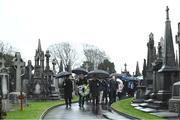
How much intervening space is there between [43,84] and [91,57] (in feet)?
226

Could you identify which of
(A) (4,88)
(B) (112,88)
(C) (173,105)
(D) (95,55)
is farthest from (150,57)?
(D) (95,55)

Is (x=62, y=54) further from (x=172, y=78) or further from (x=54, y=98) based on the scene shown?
(x=172, y=78)

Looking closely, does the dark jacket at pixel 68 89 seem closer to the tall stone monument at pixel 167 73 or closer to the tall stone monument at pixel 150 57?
the tall stone monument at pixel 167 73

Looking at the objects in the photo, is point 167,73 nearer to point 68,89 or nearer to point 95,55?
point 68,89

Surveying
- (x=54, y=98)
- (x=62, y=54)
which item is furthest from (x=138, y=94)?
(x=62, y=54)

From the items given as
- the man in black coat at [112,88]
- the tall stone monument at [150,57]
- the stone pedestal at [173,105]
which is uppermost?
the tall stone monument at [150,57]

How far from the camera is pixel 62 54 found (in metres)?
112

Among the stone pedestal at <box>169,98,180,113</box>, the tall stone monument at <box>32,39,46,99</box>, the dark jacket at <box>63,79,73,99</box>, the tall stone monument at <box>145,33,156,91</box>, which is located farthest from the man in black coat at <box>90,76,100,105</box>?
the tall stone monument at <box>32,39,46,99</box>

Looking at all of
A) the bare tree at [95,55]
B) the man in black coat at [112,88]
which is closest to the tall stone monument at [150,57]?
the man in black coat at [112,88]

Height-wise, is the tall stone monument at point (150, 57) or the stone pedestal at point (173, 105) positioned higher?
the tall stone monument at point (150, 57)

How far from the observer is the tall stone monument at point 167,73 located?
2638 cm

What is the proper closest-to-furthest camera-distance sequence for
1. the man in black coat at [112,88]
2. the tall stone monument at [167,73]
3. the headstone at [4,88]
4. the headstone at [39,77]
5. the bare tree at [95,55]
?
1. the headstone at [4,88]
2. the tall stone monument at [167,73]
3. the man in black coat at [112,88]
4. the headstone at [39,77]
5. the bare tree at [95,55]

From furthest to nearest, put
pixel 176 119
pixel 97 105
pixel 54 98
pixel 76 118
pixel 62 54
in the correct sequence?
1. pixel 62 54
2. pixel 54 98
3. pixel 97 105
4. pixel 76 118
5. pixel 176 119

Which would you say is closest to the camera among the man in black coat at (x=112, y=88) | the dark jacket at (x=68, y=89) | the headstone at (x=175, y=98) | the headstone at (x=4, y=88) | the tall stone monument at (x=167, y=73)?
the headstone at (x=175, y=98)
